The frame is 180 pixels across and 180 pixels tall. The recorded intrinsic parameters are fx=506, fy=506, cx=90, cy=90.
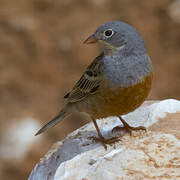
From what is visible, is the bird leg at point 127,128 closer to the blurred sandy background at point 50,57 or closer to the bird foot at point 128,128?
the bird foot at point 128,128

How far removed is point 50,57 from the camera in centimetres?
1152

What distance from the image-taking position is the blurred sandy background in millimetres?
9797

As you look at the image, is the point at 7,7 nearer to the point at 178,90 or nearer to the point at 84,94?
the point at 178,90

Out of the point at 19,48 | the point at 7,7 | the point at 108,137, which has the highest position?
the point at 7,7

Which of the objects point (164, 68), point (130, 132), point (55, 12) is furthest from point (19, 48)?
point (130, 132)

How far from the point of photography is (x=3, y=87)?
10.9 meters

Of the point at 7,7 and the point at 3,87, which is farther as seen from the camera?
the point at 7,7

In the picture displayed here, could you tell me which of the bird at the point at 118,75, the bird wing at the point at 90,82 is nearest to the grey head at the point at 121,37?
the bird at the point at 118,75

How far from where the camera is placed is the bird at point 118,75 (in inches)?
219

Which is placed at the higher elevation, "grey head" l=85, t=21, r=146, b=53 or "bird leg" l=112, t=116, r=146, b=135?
"grey head" l=85, t=21, r=146, b=53

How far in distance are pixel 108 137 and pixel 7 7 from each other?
772 centimetres

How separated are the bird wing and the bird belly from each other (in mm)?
146

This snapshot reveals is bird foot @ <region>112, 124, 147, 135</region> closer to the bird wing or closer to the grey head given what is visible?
the bird wing

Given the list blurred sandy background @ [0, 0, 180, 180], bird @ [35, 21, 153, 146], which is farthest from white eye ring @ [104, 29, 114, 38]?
blurred sandy background @ [0, 0, 180, 180]
